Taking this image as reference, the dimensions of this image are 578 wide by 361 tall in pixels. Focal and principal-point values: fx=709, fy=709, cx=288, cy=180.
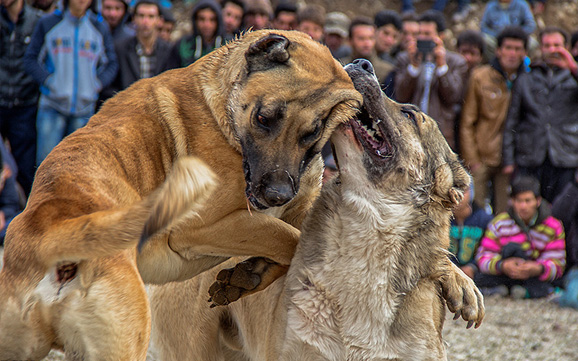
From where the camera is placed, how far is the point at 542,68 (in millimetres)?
7602

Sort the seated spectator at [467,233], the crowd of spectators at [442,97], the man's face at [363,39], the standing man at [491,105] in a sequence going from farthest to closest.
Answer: the standing man at [491,105] < the man's face at [363,39] < the seated spectator at [467,233] < the crowd of spectators at [442,97]

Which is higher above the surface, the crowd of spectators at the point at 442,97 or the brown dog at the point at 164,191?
the brown dog at the point at 164,191

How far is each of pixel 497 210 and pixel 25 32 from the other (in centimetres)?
544

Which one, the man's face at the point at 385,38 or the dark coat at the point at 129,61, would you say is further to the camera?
the man's face at the point at 385,38

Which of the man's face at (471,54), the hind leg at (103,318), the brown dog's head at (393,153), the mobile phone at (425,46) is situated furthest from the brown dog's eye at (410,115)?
the man's face at (471,54)

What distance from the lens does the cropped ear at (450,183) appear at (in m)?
3.54

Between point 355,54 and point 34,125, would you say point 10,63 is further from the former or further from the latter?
point 355,54

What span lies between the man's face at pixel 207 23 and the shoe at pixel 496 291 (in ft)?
12.2

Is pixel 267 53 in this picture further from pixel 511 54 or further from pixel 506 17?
pixel 506 17

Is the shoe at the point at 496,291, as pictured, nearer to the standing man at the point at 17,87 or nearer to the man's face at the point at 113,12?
the standing man at the point at 17,87

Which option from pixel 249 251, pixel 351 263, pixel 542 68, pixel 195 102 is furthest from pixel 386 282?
pixel 542 68

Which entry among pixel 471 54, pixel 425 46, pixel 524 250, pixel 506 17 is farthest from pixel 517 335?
pixel 506 17

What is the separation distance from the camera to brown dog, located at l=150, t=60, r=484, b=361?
10.8ft

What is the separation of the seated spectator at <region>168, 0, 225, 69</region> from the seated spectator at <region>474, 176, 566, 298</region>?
3.37 m
